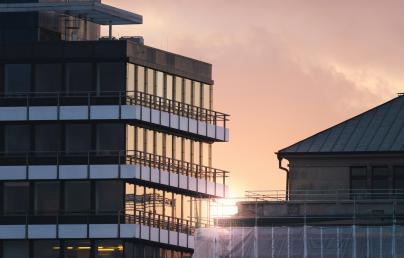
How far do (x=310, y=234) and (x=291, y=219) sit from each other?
209cm

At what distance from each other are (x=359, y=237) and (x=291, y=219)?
4619 mm

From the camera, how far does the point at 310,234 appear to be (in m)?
198

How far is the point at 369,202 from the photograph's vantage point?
198750 millimetres

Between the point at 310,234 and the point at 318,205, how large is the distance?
2176mm

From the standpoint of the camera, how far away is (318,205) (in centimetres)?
19962

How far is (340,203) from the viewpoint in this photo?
200 meters

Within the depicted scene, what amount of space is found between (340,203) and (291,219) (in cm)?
295

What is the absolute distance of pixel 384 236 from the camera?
196m

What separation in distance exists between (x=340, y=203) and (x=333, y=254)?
3.15m

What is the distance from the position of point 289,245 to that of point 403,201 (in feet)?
22.8

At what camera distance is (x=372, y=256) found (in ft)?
647

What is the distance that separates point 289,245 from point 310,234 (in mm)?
1476

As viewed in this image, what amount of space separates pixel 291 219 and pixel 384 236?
626 centimetres

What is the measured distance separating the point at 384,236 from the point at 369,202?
3101mm
